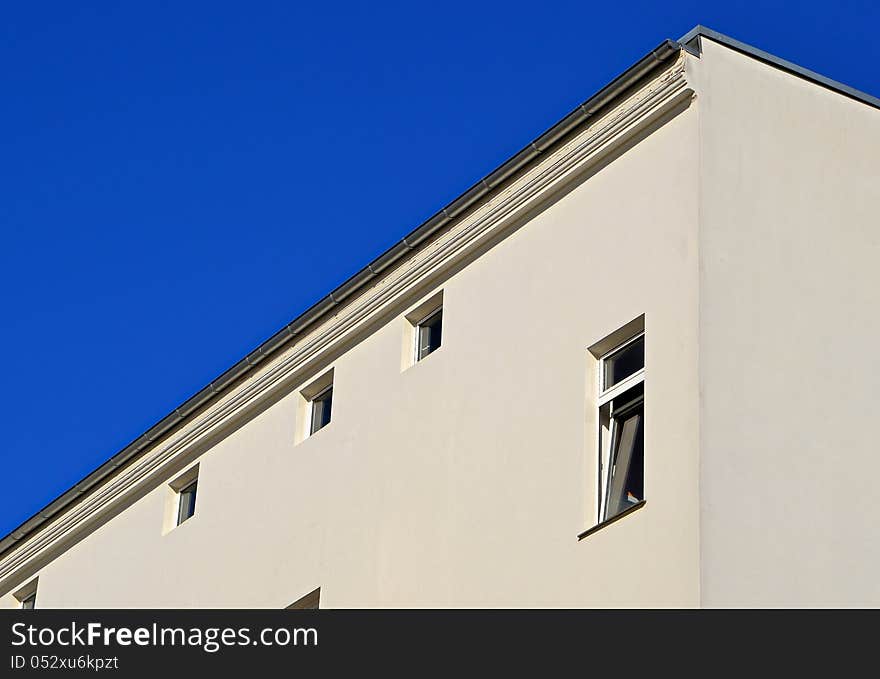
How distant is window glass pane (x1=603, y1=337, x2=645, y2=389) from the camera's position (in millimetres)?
18531

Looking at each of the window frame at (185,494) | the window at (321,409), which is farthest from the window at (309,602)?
the window frame at (185,494)

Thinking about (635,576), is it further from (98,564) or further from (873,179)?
(98,564)

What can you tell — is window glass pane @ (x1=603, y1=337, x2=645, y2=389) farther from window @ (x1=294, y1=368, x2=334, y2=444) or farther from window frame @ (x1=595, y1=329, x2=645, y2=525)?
window @ (x1=294, y1=368, x2=334, y2=444)

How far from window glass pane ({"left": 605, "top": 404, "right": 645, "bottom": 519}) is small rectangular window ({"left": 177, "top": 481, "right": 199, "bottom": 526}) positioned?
8.57 metres

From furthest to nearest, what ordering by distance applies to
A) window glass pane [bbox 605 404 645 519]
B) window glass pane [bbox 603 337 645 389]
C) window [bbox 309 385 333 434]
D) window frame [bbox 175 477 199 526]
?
1. window frame [bbox 175 477 199 526]
2. window [bbox 309 385 333 434]
3. window glass pane [bbox 603 337 645 389]
4. window glass pane [bbox 605 404 645 519]

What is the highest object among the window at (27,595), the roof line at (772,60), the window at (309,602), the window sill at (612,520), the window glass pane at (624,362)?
the roof line at (772,60)

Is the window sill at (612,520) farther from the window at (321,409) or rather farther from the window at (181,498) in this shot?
the window at (181,498)

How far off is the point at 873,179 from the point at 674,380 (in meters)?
3.87

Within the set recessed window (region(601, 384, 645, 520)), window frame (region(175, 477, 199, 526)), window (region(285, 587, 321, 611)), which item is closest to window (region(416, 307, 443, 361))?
window (region(285, 587, 321, 611))

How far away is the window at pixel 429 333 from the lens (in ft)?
72.0

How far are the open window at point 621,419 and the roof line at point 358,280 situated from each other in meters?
2.66
